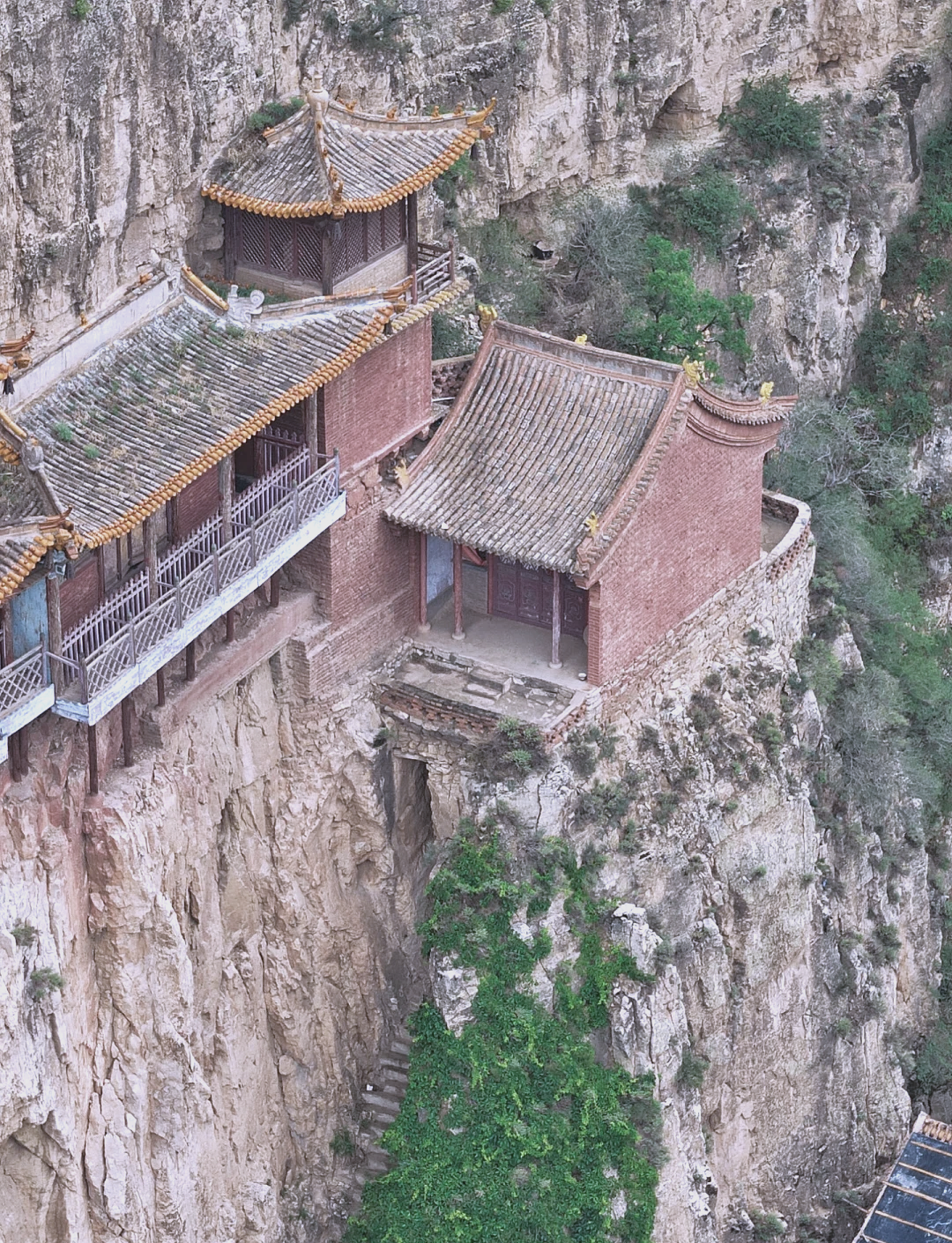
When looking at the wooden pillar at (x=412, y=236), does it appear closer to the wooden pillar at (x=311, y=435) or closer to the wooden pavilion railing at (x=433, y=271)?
the wooden pavilion railing at (x=433, y=271)

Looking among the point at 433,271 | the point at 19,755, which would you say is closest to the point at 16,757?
the point at 19,755

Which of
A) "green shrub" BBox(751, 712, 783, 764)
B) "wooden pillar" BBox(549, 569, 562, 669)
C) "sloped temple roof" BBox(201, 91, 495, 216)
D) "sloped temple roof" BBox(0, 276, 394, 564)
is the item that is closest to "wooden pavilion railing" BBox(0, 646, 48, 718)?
"sloped temple roof" BBox(0, 276, 394, 564)

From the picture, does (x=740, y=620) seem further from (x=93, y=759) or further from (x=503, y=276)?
(x=93, y=759)

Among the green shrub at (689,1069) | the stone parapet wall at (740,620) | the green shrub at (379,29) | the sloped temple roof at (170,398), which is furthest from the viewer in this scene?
the green shrub at (379,29)

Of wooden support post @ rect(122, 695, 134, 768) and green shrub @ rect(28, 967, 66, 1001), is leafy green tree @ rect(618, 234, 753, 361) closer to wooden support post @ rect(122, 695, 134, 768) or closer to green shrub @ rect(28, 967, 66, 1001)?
wooden support post @ rect(122, 695, 134, 768)

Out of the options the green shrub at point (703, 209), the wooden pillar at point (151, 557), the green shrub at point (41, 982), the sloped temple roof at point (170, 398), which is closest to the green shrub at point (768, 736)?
the sloped temple roof at point (170, 398)

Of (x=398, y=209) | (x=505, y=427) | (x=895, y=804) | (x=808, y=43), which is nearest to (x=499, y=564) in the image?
(x=505, y=427)
